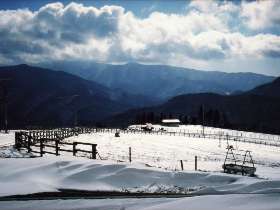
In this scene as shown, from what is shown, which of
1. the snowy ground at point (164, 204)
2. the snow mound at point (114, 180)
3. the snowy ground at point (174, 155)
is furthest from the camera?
the snowy ground at point (174, 155)

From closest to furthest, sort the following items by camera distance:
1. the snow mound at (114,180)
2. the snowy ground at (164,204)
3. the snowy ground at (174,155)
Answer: the snowy ground at (164,204)
the snow mound at (114,180)
the snowy ground at (174,155)

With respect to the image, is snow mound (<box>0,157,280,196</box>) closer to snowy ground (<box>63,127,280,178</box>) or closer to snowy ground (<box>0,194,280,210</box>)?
snowy ground (<box>0,194,280,210</box>)

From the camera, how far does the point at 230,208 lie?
11.6 m

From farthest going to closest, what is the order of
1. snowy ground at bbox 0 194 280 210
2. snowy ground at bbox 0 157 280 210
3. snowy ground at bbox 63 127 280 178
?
snowy ground at bbox 63 127 280 178 → snowy ground at bbox 0 157 280 210 → snowy ground at bbox 0 194 280 210

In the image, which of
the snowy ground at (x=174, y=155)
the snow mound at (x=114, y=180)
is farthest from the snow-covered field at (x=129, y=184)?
the snowy ground at (x=174, y=155)

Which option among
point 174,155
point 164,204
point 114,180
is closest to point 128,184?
point 114,180

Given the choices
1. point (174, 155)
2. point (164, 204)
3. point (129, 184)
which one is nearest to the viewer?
point (164, 204)

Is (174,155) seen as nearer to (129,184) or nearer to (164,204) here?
(129,184)

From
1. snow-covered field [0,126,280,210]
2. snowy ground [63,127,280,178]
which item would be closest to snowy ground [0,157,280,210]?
snow-covered field [0,126,280,210]

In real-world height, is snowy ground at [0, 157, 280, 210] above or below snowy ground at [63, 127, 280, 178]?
above

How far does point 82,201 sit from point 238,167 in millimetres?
15888

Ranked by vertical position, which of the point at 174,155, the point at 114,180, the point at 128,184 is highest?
the point at 114,180

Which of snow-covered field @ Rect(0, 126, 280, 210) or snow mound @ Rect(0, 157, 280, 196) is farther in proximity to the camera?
snow mound @ Rect(0, 157, 280, 196)

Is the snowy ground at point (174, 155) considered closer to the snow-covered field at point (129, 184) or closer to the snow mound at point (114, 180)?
the snow mound at point (114, 180)
